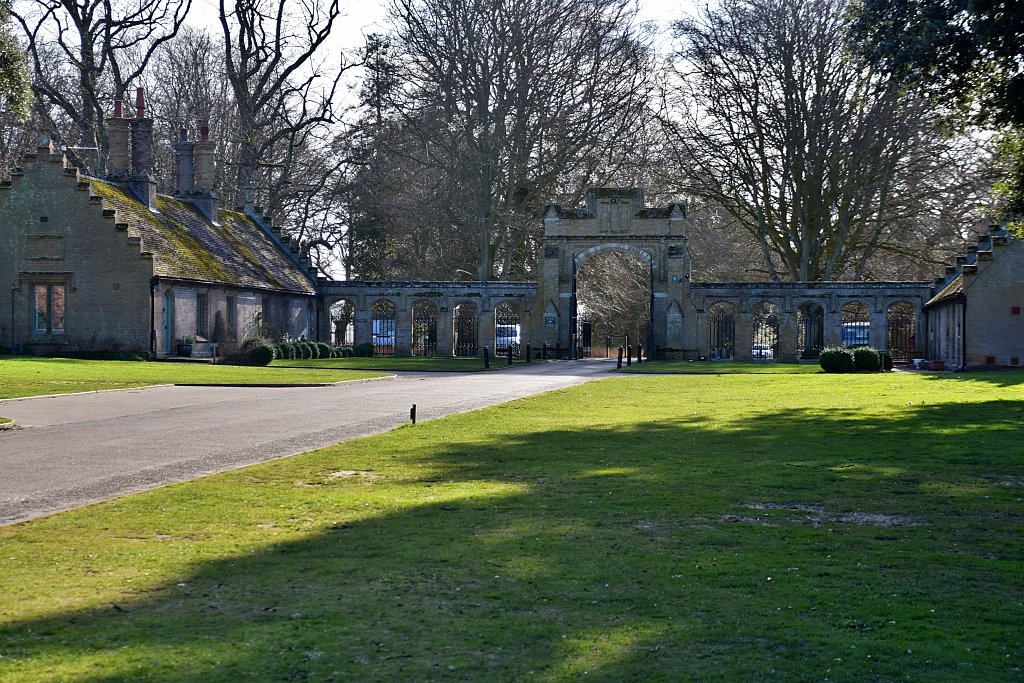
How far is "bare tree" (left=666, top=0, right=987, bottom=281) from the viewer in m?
57.2

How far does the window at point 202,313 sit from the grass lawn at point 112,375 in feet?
19.4

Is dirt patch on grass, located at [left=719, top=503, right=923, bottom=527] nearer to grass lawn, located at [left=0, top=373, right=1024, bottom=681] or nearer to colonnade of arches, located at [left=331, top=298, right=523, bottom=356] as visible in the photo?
Answer: grass lawn, located at [left=0, top=373, right=1024, bottom=681]

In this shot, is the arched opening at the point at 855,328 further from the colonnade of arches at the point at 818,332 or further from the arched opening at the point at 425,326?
the arched opening at the point at 425,326

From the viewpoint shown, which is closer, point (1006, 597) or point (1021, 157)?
point (1006, 597)

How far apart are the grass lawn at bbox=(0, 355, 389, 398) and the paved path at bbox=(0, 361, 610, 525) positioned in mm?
1620

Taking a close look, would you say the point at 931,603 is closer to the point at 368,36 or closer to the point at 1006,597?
the point at 1006,597

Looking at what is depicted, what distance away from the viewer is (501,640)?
6.61 m

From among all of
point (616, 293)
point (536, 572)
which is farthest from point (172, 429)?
point (616, 293)

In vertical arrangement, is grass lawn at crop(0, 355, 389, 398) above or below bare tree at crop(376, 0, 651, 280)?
below

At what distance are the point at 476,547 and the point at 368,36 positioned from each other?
56163 mm

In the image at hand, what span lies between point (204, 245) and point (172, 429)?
1456 inches

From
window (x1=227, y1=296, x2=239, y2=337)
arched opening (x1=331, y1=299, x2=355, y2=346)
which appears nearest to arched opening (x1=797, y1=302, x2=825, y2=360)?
arched opening (x1=331, y1=299, x2=355, y2=346)

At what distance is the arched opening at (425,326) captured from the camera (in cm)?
6475

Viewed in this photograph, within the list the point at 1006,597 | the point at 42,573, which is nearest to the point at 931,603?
the point at 1006,597
